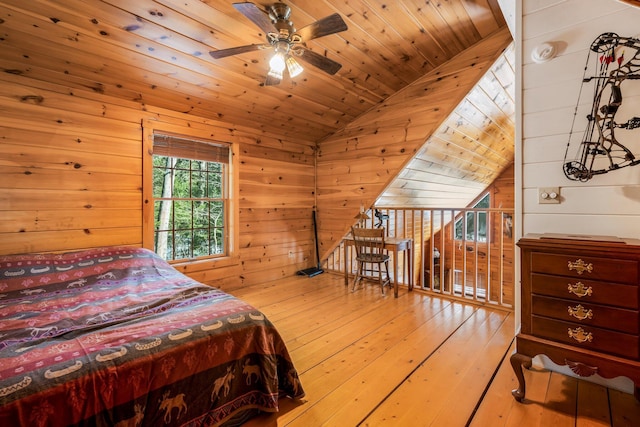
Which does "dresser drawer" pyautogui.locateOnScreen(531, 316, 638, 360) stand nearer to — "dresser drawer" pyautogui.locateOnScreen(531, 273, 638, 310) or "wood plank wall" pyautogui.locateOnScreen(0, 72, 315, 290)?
"dresser drawer" pyautogui.locateOnScreen(531, 273, 638, 310)

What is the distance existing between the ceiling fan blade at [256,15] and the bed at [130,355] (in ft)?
5.22

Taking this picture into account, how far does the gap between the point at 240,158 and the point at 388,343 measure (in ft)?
9.00

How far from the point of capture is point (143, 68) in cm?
250

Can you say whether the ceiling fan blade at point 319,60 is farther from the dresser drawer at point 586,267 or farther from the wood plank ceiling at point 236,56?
the dresser drawer at point 586,267

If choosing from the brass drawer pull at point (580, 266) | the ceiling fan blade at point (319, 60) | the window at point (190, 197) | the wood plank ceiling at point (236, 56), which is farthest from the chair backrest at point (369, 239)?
the brass drawer pull at point (580, 266)

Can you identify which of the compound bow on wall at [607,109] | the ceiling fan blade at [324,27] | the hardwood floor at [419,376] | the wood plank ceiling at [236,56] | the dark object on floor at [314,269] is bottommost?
the hardwood floor at [419,376]

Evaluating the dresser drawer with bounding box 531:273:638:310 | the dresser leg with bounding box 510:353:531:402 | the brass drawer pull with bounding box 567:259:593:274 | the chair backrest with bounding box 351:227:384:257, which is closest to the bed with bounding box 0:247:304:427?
the dresser leg with bounding box 510:353:531:402

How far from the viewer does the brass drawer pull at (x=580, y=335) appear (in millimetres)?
1412

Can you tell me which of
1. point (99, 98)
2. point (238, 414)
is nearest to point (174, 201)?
point (99, 98)

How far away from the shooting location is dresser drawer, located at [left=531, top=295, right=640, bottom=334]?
4.31ft

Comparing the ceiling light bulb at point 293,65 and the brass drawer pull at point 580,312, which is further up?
the ceiling light bulb at point 293,65

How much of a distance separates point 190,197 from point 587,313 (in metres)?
3.52

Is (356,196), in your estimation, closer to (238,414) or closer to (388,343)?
(388,343)

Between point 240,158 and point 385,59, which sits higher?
point 385,59
